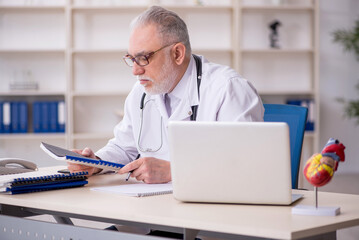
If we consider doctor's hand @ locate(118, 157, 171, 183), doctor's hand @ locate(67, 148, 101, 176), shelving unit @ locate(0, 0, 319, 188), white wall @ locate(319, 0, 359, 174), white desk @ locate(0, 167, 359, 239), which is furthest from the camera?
white wall @ locate(319, 0, 359, 174)

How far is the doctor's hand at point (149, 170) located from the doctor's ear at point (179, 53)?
0.54m

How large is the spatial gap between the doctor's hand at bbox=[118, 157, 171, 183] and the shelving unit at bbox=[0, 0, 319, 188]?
372cm

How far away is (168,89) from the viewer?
86.4 inches

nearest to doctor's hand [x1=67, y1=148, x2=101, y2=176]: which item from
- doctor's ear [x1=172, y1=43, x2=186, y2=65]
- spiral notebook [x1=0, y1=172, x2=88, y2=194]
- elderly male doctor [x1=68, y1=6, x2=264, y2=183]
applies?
elderly male doctor [x1=68, y1=6, x2=264, y2=183]

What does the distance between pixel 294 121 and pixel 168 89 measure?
0.53m

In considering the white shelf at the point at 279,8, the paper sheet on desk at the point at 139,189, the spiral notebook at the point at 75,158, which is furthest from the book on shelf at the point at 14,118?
the paper sheet on desk at the point at 139,189

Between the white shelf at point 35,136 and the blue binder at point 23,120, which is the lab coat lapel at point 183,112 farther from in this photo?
the blue binder at point 23,120

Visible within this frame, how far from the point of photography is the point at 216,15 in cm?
568

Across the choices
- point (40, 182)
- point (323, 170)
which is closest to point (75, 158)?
point (40, 182)

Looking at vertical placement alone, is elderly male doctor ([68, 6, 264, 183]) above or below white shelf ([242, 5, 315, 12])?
below

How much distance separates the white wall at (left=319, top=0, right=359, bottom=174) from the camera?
589cm

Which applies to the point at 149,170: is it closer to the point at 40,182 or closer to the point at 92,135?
the point at 40,182

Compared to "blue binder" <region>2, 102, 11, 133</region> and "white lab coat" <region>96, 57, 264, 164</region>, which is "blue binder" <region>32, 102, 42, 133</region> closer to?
"blue binder" <region>2, 102, 11, 133</region>

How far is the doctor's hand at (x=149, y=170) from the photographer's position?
1760 mm
